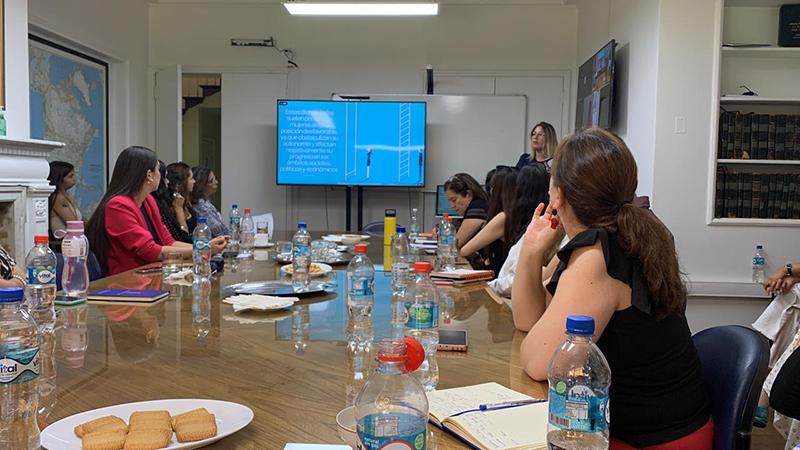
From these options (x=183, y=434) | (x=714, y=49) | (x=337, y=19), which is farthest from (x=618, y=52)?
(x=183, y=434)

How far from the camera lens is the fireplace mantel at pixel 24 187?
3.90 metres

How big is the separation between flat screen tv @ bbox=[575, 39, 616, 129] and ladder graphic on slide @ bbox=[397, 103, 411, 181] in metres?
1.61

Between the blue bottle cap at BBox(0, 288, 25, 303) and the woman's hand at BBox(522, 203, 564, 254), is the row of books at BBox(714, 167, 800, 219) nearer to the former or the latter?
the woman's hand at BBox(522, 203, 564, 254)

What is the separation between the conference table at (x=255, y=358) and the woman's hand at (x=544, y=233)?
236mm

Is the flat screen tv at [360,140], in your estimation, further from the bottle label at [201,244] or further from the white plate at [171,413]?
the white plate at [171,413]

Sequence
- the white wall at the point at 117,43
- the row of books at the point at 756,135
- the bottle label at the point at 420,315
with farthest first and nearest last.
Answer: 1. the white wall at the point at 117,43
2. the row of books at the point at 756,135
3. the bottle label at the point at 420,315

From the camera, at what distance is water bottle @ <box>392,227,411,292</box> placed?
2072 mm

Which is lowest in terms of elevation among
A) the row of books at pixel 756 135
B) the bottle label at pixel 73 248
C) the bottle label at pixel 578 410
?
the bottle label at pixel 578 410

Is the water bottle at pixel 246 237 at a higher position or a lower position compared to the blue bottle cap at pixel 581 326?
lower

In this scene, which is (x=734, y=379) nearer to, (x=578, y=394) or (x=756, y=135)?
(x=578, y=394)

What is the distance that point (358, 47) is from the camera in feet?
22.4

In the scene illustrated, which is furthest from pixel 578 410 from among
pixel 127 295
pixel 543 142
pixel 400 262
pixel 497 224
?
pixel 543 142

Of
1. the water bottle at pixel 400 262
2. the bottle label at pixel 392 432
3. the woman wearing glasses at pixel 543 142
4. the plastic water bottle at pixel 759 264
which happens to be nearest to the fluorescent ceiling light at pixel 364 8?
the woman wearing glasses at pixel 543 142

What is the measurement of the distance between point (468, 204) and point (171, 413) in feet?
11.2
